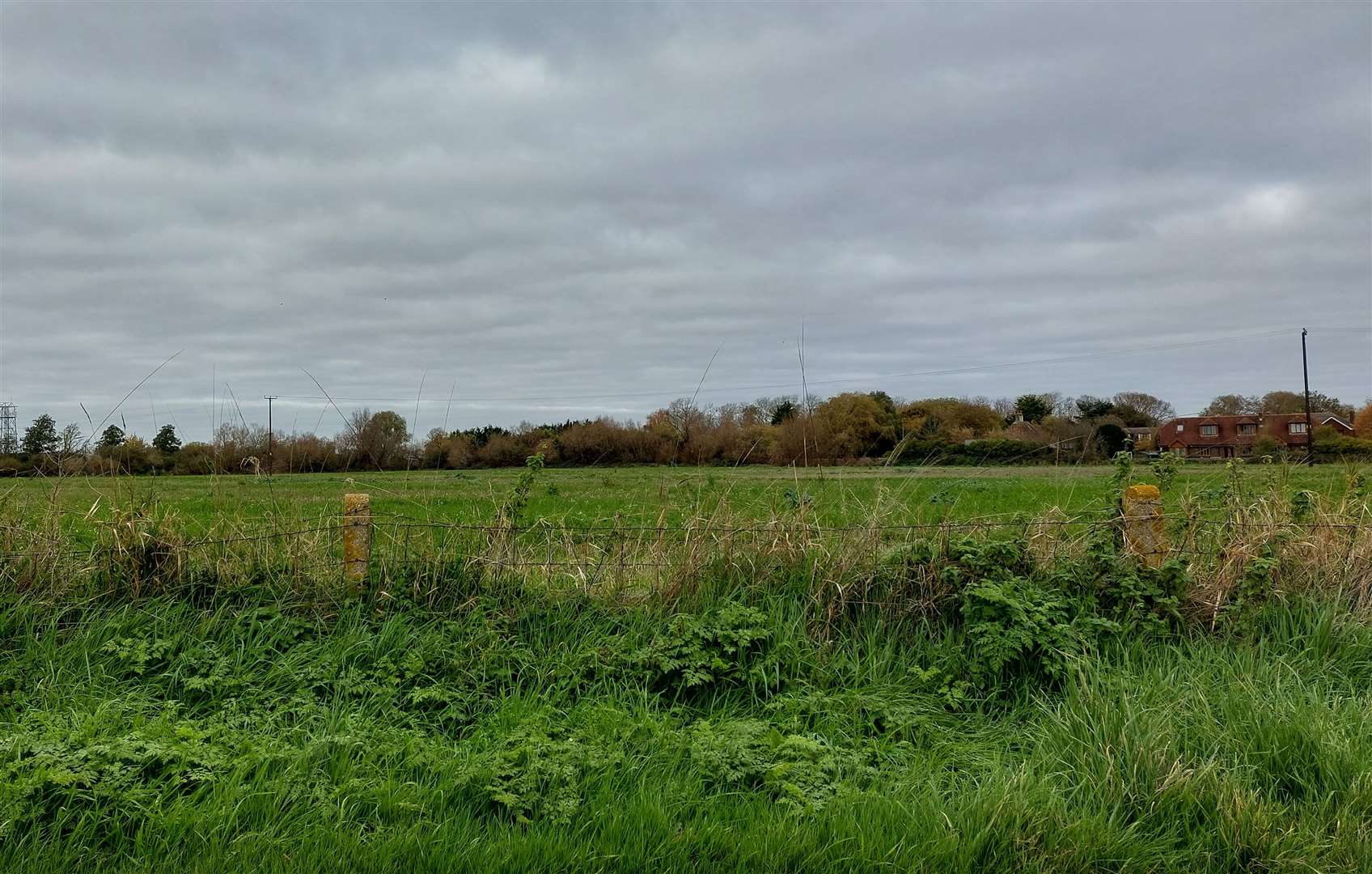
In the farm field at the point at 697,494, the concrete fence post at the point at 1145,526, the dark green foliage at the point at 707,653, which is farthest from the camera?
the farm field at the point at 697,494

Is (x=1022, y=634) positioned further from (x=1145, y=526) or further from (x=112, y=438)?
(x=112, y=438)

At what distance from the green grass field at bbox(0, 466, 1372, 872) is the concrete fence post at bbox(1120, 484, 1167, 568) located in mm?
202

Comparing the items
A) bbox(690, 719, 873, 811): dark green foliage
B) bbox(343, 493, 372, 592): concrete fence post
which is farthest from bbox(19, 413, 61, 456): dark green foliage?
bbox(690, 719, 873, 811): dark green foliage

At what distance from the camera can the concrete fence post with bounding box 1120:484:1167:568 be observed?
5.91 metres

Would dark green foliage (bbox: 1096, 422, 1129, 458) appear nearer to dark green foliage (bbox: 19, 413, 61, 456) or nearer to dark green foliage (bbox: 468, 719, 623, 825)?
dark green foliage (bbox: 468, 719, 623, 825)

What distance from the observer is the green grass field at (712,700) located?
10.6 feet

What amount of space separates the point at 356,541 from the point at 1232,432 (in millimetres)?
35696

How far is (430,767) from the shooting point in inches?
145

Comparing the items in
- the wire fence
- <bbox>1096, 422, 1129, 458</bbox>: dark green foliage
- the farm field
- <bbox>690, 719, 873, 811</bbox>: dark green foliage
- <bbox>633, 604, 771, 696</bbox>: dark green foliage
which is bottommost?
<bbox>690, 719, 873, 811</bbox>: dark green foliage

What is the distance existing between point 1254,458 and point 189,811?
10023mm

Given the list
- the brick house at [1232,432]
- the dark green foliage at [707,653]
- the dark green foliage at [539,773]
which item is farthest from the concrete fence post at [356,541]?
the brick house at [1232,432]

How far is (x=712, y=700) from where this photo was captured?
475 centimetres

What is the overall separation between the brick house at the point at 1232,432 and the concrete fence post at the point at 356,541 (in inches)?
251

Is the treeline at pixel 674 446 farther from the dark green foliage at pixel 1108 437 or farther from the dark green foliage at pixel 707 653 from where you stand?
the dark green foliage at pixel 707 653
